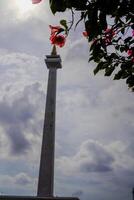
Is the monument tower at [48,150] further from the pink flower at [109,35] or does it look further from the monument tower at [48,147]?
the pink flower at [109,35]

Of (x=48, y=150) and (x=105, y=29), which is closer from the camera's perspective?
(x=105, y=29)

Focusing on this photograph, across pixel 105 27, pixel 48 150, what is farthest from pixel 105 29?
pixel 48 150

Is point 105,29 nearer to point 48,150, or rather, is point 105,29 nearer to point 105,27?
point 105,27

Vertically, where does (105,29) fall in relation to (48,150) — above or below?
below

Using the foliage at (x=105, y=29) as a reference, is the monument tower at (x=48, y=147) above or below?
above

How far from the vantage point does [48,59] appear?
38.8 meters

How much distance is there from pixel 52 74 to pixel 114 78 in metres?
33.2

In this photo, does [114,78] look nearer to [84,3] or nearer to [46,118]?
[84,3]

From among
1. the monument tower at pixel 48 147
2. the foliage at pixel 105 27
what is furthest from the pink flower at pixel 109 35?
the monument tower at pixel 48 147

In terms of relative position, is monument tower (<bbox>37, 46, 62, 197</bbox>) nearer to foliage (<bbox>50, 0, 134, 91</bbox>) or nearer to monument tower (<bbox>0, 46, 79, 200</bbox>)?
monument tower (<bbox>0, 46, 79, 200</bbox>)

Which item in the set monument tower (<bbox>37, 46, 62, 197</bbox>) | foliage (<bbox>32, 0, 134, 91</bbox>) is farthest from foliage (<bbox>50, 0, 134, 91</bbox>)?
monument tower (<bbox>37, 46, 62, 197</bbox>)

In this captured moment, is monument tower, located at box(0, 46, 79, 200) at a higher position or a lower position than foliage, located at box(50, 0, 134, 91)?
higher

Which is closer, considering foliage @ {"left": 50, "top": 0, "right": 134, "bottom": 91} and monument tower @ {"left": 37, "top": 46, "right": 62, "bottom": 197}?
foliage @ {"left": 50, "top": 0, "right": 134, "bottom": 91}

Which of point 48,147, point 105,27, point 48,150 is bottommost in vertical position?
point 105,27
